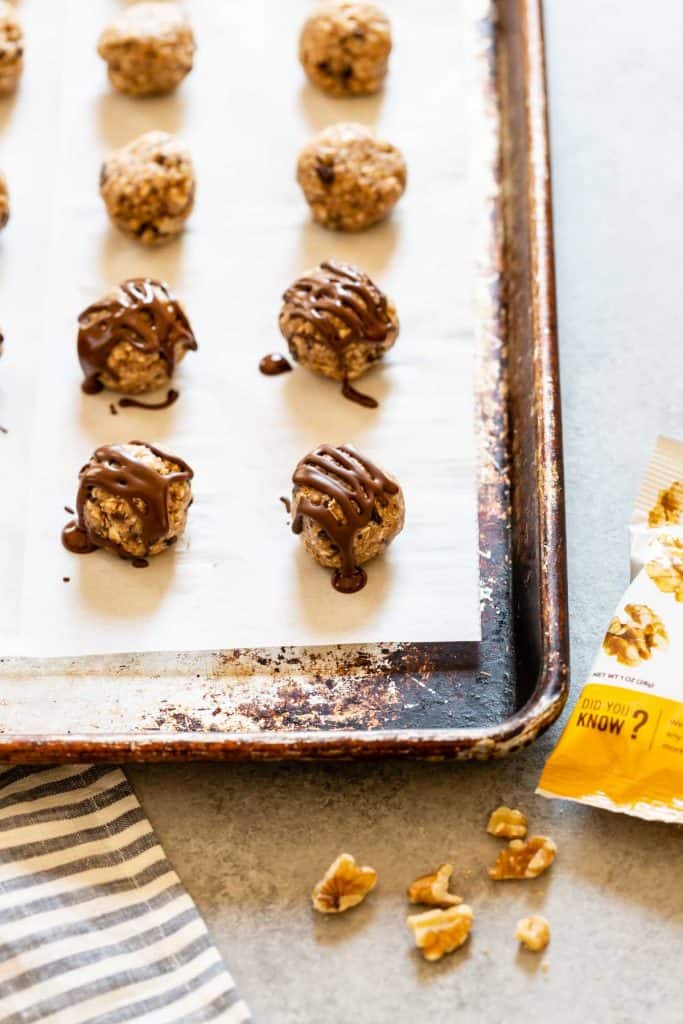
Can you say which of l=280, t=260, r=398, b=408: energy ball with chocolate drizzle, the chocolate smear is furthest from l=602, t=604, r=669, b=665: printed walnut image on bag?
the chocolate smear

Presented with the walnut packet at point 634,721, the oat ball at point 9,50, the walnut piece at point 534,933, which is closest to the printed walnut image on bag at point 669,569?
the walnut packet at point 634,721

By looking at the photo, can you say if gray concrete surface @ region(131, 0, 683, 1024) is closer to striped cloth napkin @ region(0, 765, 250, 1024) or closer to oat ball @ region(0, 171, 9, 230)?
striped cloth napkin @ region(0, 765, 250, 1024)

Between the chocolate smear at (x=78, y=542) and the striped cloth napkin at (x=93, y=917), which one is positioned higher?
the chocolate smear at (x=78, y=542)

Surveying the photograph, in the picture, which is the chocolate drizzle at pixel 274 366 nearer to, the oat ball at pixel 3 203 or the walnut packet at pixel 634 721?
the oat ball at pixel 3 203

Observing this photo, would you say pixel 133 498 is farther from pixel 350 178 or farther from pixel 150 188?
pixel 350 178

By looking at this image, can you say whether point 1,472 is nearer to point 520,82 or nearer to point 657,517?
point 657,517

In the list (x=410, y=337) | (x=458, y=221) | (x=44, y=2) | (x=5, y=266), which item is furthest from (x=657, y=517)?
(x=44, y=2)
